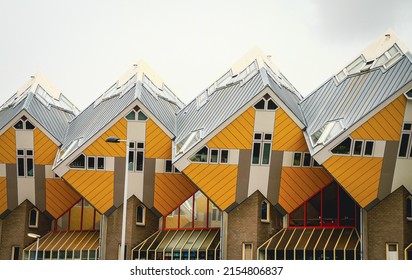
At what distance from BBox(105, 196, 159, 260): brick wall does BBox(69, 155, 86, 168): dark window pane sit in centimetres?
452

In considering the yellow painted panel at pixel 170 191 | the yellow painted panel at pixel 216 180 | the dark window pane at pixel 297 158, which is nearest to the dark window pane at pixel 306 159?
the dark window pane at pixel 297 158

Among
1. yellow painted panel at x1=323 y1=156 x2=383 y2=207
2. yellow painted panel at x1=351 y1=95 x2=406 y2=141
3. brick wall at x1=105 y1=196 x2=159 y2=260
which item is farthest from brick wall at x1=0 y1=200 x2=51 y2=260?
yellow painted panel at x1=351 y1=95 x2=406 y2=141

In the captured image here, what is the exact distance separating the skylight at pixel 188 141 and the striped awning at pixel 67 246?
11.3 metres

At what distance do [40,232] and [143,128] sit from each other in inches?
545

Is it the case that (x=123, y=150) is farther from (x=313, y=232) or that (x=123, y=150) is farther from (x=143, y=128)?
(x=313, y=232)

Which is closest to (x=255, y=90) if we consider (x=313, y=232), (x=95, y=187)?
(x=313, y=232)

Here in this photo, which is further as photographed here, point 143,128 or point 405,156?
point 143,128

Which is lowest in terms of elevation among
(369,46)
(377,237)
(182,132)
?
(377,237)

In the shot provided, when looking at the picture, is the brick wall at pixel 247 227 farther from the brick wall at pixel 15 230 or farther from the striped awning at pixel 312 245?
the brick wall at pixel 15 230

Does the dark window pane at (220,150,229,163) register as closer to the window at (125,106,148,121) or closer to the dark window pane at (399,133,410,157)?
the window at (125,106,148,121)

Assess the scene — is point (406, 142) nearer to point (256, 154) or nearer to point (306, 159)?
point (306, 159)

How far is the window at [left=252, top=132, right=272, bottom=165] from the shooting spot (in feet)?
181

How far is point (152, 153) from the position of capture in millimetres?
59969
